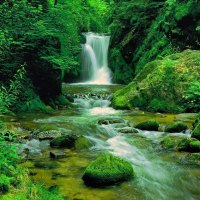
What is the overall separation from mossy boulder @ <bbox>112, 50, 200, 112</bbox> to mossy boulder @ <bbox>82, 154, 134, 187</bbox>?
25.7ft

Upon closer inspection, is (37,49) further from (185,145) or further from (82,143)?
(185,145)

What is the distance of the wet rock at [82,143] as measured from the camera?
9.18 metres

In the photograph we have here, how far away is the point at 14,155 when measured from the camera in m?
5.04

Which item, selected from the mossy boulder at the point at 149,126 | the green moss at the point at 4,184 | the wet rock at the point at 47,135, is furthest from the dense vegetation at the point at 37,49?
the green moss at the point at 4,184

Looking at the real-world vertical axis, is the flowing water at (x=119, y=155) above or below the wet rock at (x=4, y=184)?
below

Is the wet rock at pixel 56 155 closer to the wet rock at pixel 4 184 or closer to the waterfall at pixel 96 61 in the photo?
the wet rock at pixel 4 184

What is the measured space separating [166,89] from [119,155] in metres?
7.33

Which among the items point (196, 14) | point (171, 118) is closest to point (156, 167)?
point (171, 118)

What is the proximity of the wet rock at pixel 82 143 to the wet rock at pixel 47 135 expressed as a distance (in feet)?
2.37

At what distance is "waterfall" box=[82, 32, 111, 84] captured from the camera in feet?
92.0

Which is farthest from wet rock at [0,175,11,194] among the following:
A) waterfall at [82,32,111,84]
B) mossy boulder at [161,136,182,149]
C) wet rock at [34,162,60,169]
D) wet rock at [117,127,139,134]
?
waterfall at [82,32,111,84]

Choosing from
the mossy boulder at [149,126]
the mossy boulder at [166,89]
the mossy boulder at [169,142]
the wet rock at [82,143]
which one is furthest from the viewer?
the mossy boulder at [166,89]

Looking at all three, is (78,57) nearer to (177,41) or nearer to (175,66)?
(177,41)

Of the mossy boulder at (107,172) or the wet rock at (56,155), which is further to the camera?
the wet rock at (56,155)
